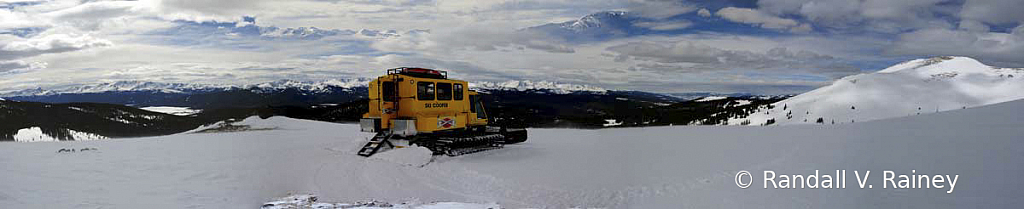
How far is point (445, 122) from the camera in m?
13.2

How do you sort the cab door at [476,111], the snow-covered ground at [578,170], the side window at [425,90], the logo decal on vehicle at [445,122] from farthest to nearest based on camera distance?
1. the cab door at [476,111]
2. the logo decal on vehicle at [445,122]
3. the side window at [425,90]
4. the snow-covered ground at [578,170]

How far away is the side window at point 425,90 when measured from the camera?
12.6m

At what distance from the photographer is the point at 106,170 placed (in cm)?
862

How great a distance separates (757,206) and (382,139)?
9660 millimetres

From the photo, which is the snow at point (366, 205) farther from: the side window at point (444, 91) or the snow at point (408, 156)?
the side window at point (444, 91)

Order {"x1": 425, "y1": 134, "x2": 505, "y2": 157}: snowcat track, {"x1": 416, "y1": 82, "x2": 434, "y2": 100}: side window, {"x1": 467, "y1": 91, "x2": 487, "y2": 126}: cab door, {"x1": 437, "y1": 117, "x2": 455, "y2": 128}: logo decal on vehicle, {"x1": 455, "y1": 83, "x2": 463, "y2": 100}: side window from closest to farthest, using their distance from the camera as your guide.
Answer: {"x1": 425, "y1": 134, "x2": 505, "y2": 157}: snowcat track
{"x1": 416, "y1": 82, "x2": 434, "y2": 100}: side window
{"x1": 437, "y1": 117, "x2": 455, "y2": 128}: logo decal on vehicle
{"x1": 455, "y1": 83, "x2": 463, "y2": 100}: side window
{"x1": 467, "y1": 91, "x2": 487, "y2": 126}: cab door

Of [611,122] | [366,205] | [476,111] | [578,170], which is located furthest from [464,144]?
[611,122]

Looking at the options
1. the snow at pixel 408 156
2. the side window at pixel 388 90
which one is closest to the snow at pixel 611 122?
the side window at pixel 388 90

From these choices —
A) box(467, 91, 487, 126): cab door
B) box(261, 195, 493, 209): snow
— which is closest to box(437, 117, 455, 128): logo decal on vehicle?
box(467, 91, 487, 126): cab door

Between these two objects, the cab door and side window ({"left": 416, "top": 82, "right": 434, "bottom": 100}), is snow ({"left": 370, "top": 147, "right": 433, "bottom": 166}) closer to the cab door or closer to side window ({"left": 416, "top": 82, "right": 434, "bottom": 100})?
side window ({"left": 416, "top": 82, "right": 434, "bottom": 100})

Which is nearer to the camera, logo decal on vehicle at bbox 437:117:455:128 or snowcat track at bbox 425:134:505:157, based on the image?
snowcat track at bbox 425:134:505:157

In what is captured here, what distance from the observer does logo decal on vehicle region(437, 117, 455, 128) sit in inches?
509

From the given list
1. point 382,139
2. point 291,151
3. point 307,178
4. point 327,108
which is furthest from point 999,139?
point 327,108

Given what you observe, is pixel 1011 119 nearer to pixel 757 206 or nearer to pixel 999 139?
pixel 999 139
